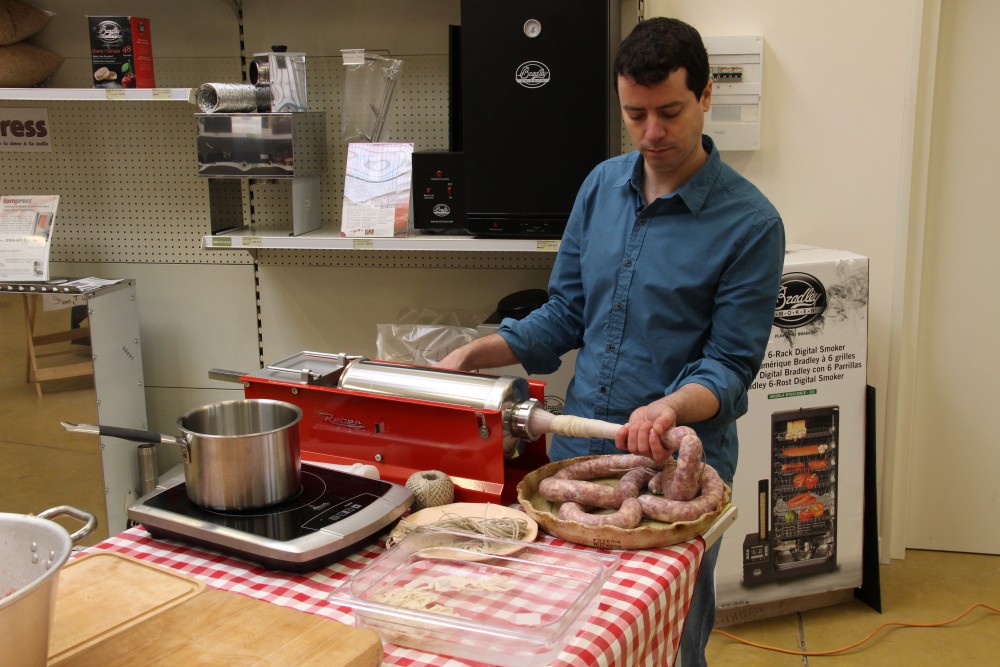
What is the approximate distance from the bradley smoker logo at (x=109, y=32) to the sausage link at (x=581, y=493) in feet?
7.08

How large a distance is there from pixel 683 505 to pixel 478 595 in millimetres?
368

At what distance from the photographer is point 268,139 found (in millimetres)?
2787

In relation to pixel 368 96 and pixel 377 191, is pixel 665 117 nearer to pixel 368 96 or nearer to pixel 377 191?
pixel 377 191

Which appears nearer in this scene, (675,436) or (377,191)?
(675,436)

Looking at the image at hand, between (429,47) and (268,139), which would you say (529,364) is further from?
(429,47)

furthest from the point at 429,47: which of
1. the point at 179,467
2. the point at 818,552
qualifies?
the point at 818,552

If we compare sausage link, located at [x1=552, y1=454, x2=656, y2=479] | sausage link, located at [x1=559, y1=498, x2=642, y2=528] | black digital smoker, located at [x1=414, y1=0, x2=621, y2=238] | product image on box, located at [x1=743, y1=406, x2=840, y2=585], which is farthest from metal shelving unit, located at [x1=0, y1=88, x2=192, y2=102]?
product image on box, located at [x1=743, y1=406, x2=840, y2=585]

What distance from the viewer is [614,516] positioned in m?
1.43

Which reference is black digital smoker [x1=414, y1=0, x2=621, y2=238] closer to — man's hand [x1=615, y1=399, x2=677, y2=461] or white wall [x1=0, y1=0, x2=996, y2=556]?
white wall [x1=0, y1=0, x2=996, y2=556]

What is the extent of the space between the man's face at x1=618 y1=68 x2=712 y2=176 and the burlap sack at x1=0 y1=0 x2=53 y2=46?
2.31 meters

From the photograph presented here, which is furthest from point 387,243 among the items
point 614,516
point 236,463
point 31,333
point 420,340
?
point 614,516

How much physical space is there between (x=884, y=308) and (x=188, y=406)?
253 cm

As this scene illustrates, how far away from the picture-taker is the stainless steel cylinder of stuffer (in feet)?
5.20

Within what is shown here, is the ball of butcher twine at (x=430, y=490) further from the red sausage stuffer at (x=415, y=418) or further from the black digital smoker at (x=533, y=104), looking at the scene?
the black digital smoker at (x=533, y=104)
